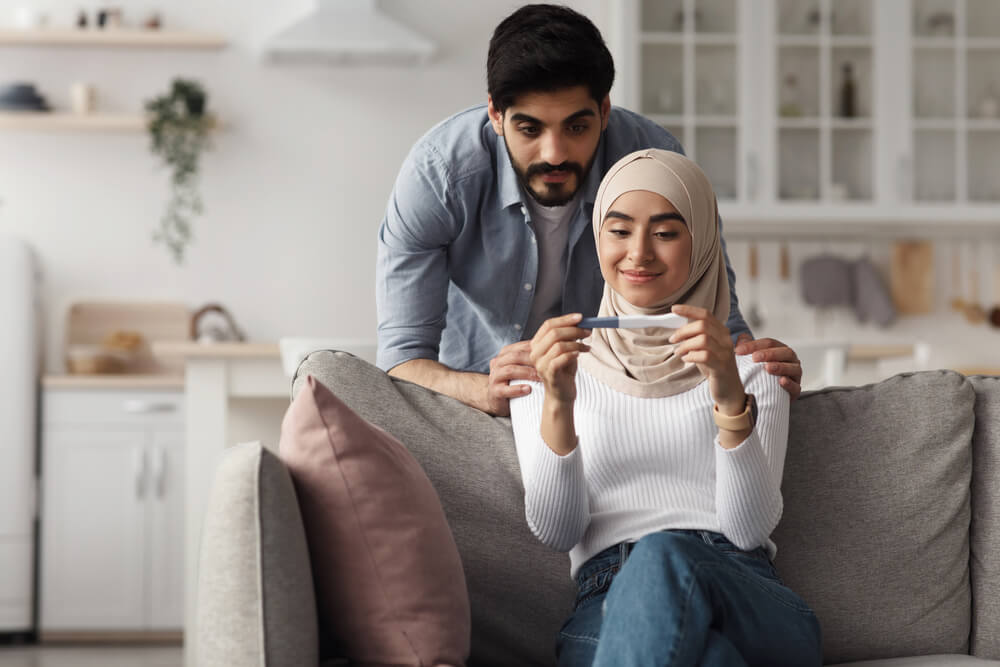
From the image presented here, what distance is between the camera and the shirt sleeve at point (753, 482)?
1.48 metres

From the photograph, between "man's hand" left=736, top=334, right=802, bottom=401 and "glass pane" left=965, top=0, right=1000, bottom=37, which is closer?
"man's hand" left=736, top=334, right=802, bottom=401

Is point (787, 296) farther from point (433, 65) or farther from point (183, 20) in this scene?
point (183, 20)

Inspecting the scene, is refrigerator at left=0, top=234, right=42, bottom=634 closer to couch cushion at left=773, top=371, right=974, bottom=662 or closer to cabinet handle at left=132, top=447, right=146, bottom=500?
cabinet handle at left=132, top=447, right=146, bottom=500

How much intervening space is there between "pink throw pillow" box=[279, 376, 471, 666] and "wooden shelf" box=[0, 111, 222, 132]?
140 inches

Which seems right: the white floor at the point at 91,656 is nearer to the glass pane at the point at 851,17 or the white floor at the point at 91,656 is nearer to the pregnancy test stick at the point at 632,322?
the pregnancy test stick at the point at 632,322

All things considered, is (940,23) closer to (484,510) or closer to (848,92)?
(848,92)

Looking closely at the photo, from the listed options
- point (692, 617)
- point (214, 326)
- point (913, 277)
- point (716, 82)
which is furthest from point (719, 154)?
point (692, 617)

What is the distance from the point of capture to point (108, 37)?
179 inches

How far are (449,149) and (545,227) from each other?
0.25 meters

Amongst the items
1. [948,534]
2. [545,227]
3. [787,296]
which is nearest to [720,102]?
[787,296]

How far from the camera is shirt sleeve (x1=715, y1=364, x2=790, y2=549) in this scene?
148cm

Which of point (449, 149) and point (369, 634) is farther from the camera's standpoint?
point (449, 149)

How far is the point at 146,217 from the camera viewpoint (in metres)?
4.68

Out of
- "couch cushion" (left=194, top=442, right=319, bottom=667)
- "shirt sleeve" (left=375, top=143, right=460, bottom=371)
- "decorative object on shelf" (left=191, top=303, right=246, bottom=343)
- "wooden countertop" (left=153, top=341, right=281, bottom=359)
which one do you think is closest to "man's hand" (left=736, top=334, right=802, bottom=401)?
"shirt sleeve" (left=375, top=143, right=460, bottom=371)
